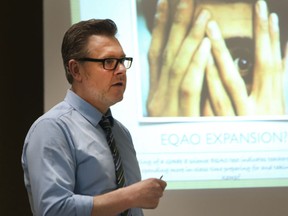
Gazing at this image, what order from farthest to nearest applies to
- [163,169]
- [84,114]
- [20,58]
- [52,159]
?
[20,58]
[163,169]
[84,114]
[52,159]

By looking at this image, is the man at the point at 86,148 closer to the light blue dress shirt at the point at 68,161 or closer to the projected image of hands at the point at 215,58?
the light blue dress shirt at the point at 68,161

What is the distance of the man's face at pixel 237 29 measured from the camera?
95.2 inches

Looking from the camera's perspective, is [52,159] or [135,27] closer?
[52,159]

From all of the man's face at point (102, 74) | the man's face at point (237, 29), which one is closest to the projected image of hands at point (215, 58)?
the man's face at point (237, 29)

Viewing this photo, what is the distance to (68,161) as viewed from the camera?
1.39m

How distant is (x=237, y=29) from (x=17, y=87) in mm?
1295

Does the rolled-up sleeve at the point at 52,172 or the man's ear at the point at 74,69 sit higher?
the man's ear at the point at 74,69

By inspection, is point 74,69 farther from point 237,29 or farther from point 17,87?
point 17,87

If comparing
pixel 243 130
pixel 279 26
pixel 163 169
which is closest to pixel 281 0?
pixel 279 26

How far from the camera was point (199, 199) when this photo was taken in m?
2.42

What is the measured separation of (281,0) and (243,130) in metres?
0.69

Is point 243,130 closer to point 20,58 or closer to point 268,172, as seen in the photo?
point 268,172

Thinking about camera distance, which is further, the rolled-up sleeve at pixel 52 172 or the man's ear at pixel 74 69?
the man's ear at pixel 74 69

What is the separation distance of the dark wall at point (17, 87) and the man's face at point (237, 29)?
1040 mm
